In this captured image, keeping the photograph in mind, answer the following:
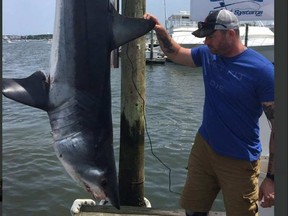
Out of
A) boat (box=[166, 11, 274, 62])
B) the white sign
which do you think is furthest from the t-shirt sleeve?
boat (box=[166, 11, 274, 62])

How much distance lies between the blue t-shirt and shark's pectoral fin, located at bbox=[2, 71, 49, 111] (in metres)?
1.21

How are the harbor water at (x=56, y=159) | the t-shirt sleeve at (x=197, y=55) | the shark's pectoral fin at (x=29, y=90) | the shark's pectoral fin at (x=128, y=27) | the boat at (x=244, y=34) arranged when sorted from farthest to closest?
the boat at (x=244, y=34)
the harbor water at (x=56, y=159)
the t-shirt sleeve at (x=197, y=55)
the shark's pectoral fin at (x=128, y=27)
the shark's pectoral fin at (x=29, y=90)

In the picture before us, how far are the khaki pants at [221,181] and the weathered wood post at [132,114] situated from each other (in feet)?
3.59

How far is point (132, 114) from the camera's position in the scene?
4.03 m

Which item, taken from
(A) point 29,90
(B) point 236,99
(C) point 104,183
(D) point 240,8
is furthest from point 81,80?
(D) point 240,8

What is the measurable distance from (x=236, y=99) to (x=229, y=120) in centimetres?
17

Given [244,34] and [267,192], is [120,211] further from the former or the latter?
[244,34]

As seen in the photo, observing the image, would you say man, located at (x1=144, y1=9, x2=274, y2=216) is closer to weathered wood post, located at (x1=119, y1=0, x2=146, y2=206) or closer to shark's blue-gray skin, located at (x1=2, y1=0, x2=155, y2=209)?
shark's blue-gray skin, located at (x1=2, y1=0, x2=155, y2=209)

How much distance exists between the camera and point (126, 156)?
4.27 m

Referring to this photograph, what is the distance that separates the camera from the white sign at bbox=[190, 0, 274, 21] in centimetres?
459

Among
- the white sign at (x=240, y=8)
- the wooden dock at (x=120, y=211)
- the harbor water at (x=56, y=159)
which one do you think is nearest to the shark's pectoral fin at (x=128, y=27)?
the harbor water at (x=56, y=159)

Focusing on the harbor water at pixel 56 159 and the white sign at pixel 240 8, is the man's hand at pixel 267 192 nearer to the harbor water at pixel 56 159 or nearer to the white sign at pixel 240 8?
the harbor water at pixel 56 159

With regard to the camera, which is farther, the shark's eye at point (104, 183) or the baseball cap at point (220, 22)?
the baseball cap at point (220, 22)

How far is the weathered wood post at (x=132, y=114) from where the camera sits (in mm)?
3762
